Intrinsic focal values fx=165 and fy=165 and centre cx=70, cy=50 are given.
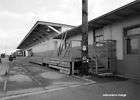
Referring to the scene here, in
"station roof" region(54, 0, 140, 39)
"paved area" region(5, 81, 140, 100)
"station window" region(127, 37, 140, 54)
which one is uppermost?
"station roof" region(54, 0, 140, 39)

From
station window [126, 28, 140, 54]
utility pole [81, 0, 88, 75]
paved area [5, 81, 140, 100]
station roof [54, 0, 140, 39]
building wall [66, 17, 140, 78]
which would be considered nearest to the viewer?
paved area [5, 81, 140, 100]

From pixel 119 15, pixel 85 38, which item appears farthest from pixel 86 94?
pixel 119 15

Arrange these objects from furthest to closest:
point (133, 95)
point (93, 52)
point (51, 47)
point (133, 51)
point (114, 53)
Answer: point (51, 47) < point (93, 52) < point (114, 53) < point (133, 51) < point (133, 95)

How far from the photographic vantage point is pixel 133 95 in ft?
18.7

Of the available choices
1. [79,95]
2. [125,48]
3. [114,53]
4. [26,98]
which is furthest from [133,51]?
[26,98]

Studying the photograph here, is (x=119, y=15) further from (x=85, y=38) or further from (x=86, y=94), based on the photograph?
(x=86, y=94)

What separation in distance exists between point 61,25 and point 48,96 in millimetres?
15615

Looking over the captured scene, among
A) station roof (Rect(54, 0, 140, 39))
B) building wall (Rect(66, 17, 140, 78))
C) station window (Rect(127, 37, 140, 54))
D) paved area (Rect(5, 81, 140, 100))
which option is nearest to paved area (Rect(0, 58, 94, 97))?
paved area (Rect(5, 81, 140, 100))

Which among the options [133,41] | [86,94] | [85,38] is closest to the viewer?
[86,94]

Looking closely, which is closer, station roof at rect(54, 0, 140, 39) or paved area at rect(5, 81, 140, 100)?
paved area at rect(5, 81, 140, 100)

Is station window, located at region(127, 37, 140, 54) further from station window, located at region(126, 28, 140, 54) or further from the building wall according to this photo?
the building wall

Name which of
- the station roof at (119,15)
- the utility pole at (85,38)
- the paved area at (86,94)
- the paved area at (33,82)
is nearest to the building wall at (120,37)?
the station roof at (119,15)

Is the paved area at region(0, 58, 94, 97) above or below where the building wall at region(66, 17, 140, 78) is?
below

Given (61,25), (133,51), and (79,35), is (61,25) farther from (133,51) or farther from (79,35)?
(133,51)
